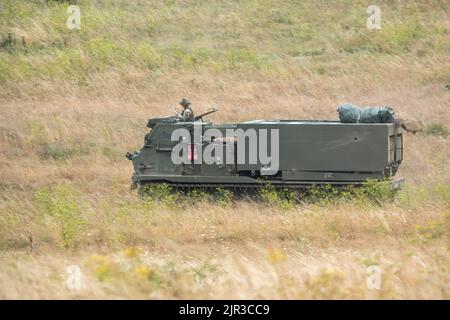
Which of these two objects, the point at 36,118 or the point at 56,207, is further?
the point at 36,118

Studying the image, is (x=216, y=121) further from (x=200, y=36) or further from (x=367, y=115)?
(x=367, y=115)

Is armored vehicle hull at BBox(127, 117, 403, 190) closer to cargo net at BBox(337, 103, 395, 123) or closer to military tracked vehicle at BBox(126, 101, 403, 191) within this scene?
military tracked vehicle at BBox(126, 101, 403, 191)

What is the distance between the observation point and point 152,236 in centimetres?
1355

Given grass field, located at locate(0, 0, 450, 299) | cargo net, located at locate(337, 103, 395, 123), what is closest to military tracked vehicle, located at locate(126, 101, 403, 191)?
cargo net, located at locate(337, 103, 395, 123)

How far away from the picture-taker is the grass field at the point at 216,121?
9.78m

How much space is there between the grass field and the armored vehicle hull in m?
0.44

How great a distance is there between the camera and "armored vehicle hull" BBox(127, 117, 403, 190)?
51.8ft

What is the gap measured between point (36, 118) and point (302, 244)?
43.4ft

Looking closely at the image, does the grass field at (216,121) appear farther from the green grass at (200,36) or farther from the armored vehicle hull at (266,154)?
the armored vehicle hull at (266,154)

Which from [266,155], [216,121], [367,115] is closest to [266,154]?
[266,155]

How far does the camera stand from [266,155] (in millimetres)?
15984
